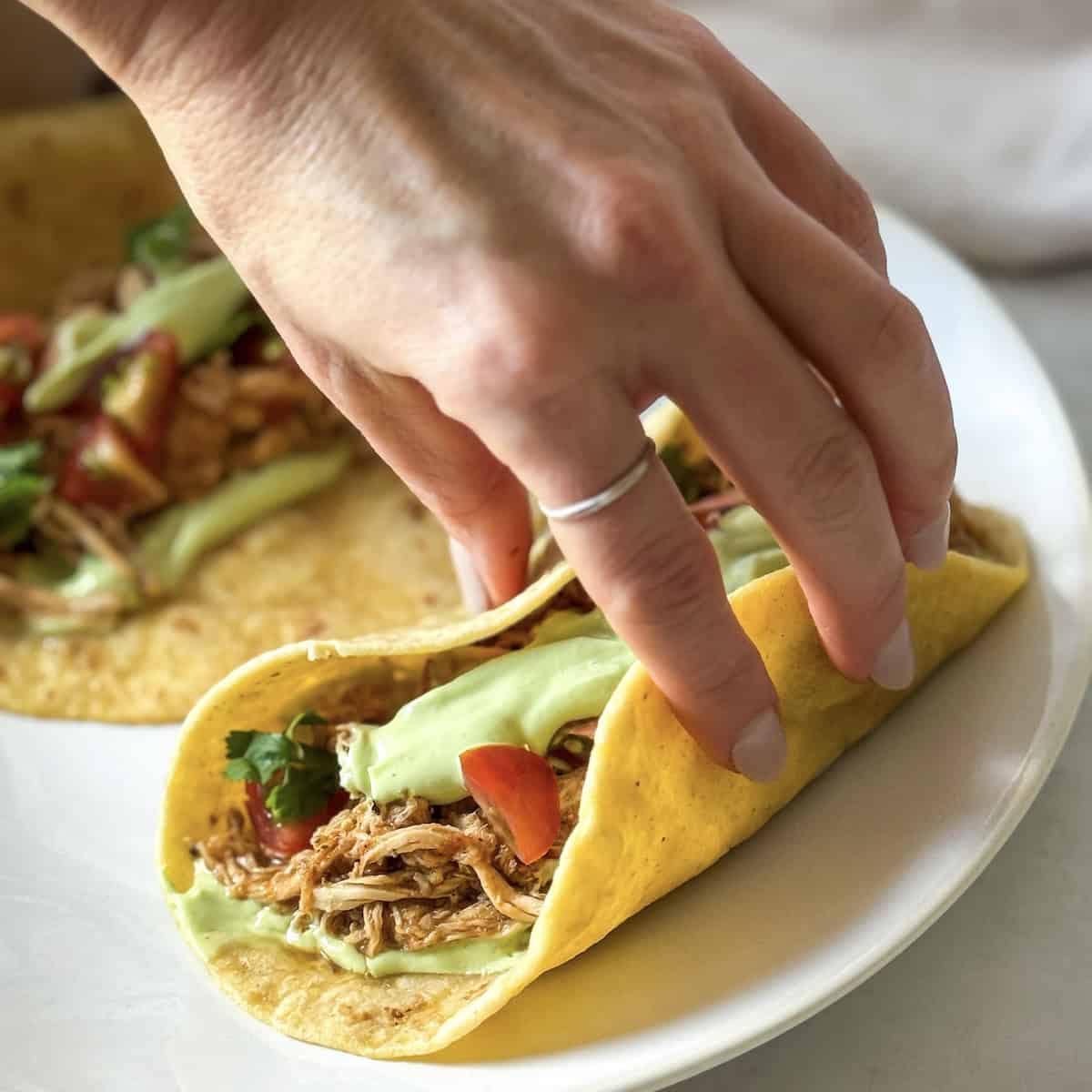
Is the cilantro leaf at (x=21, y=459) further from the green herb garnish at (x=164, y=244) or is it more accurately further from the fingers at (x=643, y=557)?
the fingers at (x=643, y=557)

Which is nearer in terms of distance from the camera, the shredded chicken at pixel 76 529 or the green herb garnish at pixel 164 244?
the shredded chicken at pixel 76 529

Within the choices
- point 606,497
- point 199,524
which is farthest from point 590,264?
point 199,524

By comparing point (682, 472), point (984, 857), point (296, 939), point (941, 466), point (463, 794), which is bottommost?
point (296, 939)

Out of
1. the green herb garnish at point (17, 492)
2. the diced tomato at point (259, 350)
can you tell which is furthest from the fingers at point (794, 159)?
the green herb garnish at point (17, 492)

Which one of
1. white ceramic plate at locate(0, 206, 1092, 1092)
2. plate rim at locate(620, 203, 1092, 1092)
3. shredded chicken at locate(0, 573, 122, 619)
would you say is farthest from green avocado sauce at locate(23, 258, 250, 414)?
plate rim at locate(620, 203, 1092, 1092)

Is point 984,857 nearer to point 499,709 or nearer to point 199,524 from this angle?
point 499,709

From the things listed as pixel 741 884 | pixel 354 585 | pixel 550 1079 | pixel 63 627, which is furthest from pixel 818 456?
pixel 63 627
